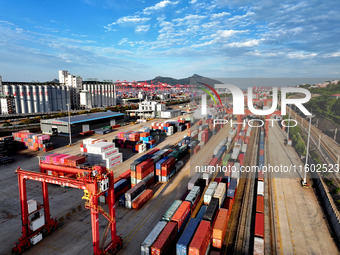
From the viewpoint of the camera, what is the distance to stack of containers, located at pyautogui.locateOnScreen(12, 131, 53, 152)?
161 feet

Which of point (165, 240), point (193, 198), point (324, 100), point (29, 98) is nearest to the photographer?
point (165, 240)

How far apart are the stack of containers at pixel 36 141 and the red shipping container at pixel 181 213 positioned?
40.5m

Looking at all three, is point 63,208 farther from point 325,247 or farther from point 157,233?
point 325,247

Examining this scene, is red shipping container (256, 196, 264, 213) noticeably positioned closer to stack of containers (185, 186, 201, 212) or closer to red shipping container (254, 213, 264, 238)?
red shipping container (254, 213, 264, 238)

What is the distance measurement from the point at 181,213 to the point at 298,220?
1429cm

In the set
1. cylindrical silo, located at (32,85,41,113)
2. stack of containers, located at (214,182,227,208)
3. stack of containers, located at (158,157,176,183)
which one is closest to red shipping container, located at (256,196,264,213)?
stack of containers, located at (214,182,227,208)

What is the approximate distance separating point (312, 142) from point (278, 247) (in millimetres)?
39602

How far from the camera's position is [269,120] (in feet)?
104

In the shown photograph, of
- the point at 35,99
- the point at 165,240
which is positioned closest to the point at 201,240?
the point at 165,240

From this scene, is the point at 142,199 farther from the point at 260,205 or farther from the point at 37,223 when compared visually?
the point at 260,205

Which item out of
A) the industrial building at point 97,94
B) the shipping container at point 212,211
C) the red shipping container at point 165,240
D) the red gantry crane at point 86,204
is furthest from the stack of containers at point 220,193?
the industrial building at point 97,94

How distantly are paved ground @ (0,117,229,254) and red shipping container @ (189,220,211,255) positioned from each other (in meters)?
6.06

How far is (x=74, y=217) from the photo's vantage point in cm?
2447

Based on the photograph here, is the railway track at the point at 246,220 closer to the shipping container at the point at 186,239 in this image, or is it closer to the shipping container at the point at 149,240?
the shipping container at the point at 186,239
